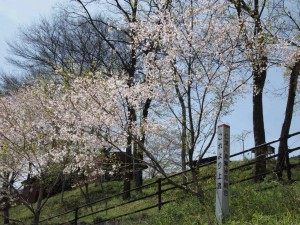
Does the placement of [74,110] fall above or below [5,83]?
below

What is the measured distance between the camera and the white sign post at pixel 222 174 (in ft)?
19.8

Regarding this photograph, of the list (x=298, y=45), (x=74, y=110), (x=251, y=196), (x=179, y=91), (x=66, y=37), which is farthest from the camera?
(x=66, y=37)

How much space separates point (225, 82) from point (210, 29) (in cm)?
130

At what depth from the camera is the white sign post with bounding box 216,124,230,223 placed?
6035 millimetres

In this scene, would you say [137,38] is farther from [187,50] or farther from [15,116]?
[15,116]

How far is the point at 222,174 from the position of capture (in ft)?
20.1

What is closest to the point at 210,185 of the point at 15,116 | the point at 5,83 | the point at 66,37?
the point at 15,116

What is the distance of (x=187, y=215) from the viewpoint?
24.7 feet

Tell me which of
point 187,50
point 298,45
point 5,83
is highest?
point 5,83

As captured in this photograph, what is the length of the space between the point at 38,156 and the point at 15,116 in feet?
7.78

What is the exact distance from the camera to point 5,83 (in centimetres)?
2791

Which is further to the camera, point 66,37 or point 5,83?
point 5,83

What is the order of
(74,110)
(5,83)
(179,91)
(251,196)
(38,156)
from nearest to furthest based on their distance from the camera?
(251,196), (179,91), (74,110), (38,156), (5,83)

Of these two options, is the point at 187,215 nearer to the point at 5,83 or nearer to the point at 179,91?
the point at 179,91
